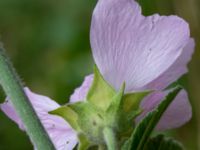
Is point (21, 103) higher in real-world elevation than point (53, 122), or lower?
higher

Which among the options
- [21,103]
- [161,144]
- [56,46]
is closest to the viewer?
[21,103]

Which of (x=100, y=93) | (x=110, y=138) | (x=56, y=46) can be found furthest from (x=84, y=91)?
(x=56, y=46)

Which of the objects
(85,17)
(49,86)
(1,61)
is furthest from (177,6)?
(1,61)

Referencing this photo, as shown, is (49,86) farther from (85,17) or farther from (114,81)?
(114,81)

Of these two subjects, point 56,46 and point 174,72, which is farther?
point 56,46

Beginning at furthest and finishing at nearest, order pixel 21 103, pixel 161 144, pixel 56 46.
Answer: pixel 56 46 → pixel 161 144 → pixel 21 103

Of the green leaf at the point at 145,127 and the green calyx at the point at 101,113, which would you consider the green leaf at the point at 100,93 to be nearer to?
the green calyx at the point at 101,113

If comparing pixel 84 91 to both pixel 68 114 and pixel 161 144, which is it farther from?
pixel 161 144
